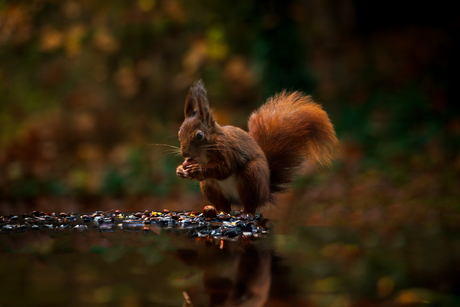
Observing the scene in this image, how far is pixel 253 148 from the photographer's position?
1.21 meters

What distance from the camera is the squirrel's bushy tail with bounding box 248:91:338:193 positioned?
1.34m

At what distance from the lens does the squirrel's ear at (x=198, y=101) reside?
1126mm

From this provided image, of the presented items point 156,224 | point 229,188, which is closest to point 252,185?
point 229,188

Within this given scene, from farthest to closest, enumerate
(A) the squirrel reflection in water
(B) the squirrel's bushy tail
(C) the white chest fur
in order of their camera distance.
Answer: (B) the squirrel's bushy tail
(C) the white chest fur
(A) the squirrel reflection in water

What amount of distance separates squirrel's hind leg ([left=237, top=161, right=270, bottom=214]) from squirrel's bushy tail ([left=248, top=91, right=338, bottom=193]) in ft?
0.51

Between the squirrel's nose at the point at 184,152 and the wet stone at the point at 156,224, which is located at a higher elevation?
the squirrel's nose at the point at 184,152

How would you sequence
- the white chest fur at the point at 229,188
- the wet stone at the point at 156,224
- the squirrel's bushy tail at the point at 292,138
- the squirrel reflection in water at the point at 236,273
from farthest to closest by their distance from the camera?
the squirrel's bushy tail at the point at 292,138
the white chest fur at the point at 229,188
the wet stone at the point at 156,224
the squirrel reflection in water at the point at 236,273

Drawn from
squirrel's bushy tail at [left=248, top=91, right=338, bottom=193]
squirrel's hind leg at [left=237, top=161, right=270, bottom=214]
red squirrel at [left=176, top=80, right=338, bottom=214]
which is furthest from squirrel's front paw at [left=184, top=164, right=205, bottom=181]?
squirrel's bushy tail at [left=248, top=91, right=338, bottom=193]

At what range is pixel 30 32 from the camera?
3.54 meters

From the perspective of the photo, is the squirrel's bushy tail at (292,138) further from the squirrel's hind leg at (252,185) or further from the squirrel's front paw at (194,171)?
the squirrel's front paw at (194,171)

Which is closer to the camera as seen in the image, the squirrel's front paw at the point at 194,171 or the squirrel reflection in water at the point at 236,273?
the squirrel reflection in water at the point at 236,273

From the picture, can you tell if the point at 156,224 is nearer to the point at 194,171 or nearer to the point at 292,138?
the point at 194,171

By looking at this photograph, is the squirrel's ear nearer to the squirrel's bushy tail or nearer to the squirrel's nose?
the squirrel's nose

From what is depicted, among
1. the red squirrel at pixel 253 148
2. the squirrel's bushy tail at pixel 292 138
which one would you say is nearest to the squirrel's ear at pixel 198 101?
the red squirrel at pixel 253 148
